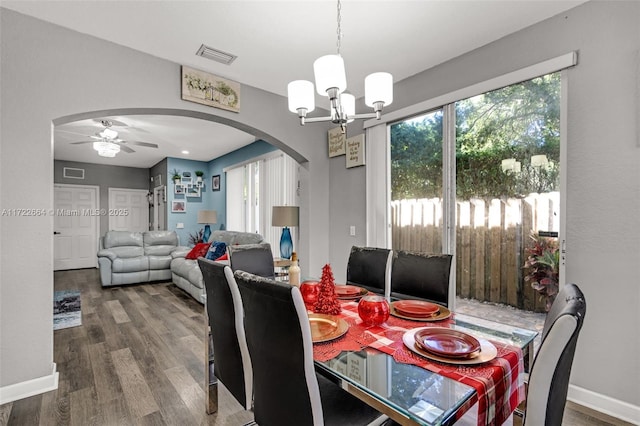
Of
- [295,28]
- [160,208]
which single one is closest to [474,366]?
[295,28]

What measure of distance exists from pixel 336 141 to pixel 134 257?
4351 millimetres

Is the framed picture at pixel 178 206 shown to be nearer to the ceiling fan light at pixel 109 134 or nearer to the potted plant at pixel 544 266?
the ceiling fan light at pixel 109 134

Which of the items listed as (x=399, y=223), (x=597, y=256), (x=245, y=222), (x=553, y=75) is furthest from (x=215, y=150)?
(x=597, y=256)

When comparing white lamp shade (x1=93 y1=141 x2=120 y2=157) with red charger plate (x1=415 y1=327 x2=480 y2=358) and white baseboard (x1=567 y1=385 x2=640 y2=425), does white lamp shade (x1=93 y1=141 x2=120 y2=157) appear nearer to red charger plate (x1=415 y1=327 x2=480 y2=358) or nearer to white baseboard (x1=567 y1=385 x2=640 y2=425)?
red charger plate (x1=415 y1=327 x2=480 y2=358)

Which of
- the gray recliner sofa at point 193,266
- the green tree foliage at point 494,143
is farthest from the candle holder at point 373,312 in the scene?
the gray recliner sofa at point 193,266

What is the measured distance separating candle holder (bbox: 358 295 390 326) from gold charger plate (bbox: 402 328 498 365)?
167mm

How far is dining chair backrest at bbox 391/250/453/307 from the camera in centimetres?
185

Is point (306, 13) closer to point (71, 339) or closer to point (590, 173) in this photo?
point (590, 173)

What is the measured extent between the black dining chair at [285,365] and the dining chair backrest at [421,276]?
0.90 metres

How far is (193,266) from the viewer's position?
468 centimetres

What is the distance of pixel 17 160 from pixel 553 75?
3.83 metres

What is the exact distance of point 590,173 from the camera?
1960mm

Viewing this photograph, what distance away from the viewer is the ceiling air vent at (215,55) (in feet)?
8.17

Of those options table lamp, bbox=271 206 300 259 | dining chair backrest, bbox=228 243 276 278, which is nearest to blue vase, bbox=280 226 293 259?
table lamp, bbox=271 206 300 259
